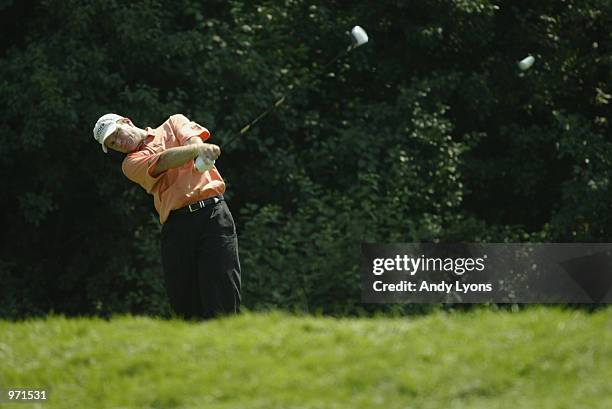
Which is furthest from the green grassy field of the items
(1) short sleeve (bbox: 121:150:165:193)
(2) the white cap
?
(2) the white cap

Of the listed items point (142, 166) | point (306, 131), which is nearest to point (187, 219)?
point (142, 166)

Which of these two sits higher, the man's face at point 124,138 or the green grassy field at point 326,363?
the man's face at point 124,138

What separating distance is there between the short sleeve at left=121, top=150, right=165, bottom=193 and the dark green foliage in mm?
4329

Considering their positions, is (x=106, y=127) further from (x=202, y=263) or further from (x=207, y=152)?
(x=202, y=263)

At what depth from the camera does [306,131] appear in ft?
47.0

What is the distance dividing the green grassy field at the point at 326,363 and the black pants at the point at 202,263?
859mm

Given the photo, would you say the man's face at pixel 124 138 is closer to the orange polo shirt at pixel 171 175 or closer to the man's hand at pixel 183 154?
the orange polo shirt at pixel 171 175

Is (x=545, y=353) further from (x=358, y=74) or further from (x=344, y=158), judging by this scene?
(x=358, y=74)

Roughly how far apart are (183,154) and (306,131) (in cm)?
681

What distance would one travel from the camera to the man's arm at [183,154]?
7500 mm

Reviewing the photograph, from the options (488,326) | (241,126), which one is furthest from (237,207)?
(488,326)

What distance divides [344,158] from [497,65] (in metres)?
2.23

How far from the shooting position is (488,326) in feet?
21.4

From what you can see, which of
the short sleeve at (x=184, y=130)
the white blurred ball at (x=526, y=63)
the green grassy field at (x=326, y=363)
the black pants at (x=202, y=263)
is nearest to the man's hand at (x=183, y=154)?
the short sleeve at (x=184, y=130)
